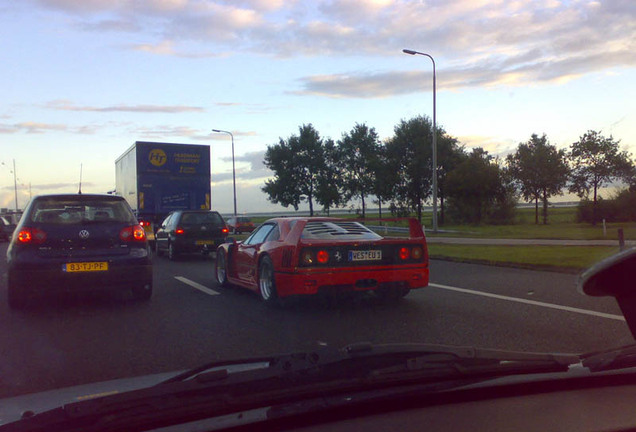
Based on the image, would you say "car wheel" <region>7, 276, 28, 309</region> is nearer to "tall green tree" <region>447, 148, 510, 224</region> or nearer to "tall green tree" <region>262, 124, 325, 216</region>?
"tall green tree" <region>447, 148, 510, 224</region>

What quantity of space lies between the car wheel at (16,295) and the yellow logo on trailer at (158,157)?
13688 mm

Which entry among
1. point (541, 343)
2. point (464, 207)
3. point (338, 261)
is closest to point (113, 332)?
point (338, 261)

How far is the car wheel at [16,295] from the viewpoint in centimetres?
782

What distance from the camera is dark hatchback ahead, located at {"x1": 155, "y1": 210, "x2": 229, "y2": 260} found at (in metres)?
17.8

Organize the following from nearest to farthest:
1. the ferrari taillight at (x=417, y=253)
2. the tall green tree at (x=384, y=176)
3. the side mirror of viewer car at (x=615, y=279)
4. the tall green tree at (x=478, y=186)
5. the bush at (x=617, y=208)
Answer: the side mirror of viewer car at (x=615, y=279) < the ferrari taillight at (x=417, y=253) < the bush at (x=617, y=208) < the tall green tree at (x=478, y=186) < the tall green tree at (x=384, y=176)

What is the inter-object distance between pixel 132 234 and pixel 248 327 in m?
2.73

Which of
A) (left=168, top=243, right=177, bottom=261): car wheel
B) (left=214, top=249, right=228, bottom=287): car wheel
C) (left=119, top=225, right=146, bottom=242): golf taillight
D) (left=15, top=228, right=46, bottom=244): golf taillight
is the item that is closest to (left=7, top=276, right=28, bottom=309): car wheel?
(left=15, top=228, right=46, bottom=244): golf taillight

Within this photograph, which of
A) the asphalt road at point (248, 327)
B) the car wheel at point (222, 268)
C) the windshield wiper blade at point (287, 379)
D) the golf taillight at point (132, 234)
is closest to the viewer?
the windshield wiper blade at point (287, 379)

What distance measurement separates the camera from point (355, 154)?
68250 mm

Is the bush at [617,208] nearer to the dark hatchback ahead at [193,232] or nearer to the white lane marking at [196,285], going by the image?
the dark hatchback ahead at [193,232]

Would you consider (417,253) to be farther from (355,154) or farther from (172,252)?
(355,154)

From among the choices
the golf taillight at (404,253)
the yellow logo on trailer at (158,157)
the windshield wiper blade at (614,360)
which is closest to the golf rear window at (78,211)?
the golf taillight at (404,253)

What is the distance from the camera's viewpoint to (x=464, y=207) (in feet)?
175

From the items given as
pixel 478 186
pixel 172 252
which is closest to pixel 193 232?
pixel 172 252
